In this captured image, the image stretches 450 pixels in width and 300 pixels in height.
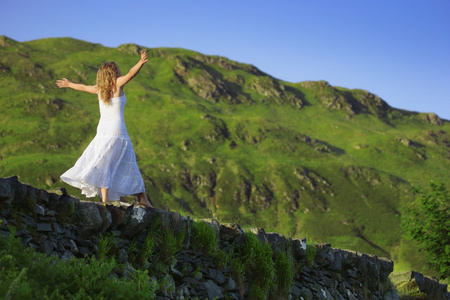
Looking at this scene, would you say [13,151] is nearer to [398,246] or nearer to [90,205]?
[398,246]

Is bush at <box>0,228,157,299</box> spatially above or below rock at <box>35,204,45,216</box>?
below

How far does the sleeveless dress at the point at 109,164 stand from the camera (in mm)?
9750

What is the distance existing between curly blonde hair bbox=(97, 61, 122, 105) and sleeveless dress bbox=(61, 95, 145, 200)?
4.5 inches

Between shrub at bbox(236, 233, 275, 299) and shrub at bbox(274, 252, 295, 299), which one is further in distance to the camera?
shrub at bbox(274, 252, 295, 299)

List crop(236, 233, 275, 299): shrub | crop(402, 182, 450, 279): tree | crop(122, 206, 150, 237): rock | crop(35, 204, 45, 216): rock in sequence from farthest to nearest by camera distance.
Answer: crop(402, 182, 450, 279): tree → crop(236, 233, 275, 299): shrub → crop(122, 206, 150, 237): rock → crop(35, 204, 45, 216): rock

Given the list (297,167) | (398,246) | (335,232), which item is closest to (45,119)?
(297,167)

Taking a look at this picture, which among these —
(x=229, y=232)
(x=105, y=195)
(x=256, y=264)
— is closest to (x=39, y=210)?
(x=105, y=195)

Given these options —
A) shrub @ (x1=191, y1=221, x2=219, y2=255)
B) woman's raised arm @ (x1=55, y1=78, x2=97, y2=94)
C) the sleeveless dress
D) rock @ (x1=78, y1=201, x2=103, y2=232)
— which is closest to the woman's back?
the sleeveless dress

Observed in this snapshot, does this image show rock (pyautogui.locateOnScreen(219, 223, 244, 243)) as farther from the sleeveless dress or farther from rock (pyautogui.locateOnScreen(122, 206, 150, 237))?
rock (pyautogui.locateOnScreen(122, 206, 150, 237))

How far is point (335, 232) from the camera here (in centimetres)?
14562

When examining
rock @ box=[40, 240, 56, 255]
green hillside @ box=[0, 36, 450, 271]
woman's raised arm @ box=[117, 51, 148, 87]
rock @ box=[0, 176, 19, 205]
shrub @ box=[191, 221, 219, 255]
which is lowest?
green hillside @ box=[0, 36, 450, 271]

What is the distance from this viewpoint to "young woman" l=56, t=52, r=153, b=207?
32.0 feet

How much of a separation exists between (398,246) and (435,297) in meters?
133

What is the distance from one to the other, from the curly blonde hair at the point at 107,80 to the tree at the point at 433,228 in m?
28.7
